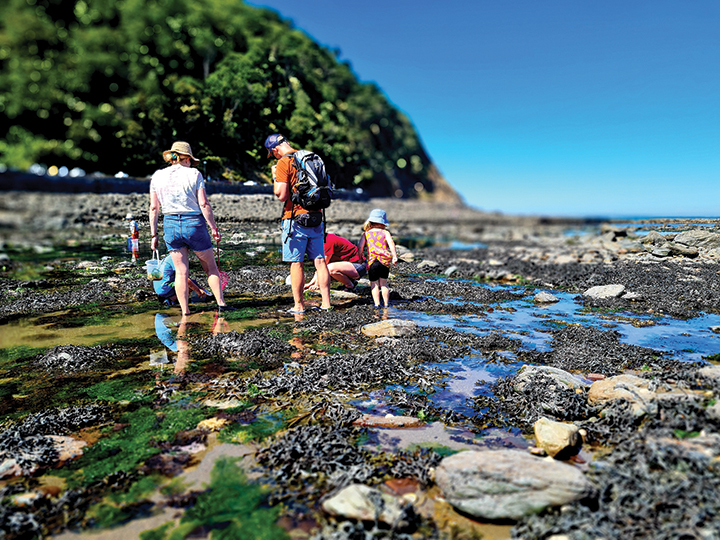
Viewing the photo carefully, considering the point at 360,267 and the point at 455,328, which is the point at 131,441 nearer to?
the point at 455,328

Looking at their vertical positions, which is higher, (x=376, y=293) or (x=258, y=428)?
(x=376, y=293)

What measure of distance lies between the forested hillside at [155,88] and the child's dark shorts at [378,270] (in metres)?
2.84

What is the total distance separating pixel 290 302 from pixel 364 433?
17.3 feet

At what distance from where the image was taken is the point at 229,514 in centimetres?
246

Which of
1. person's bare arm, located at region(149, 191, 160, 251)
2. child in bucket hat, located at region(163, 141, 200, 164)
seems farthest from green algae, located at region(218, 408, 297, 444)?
child in bucket hat, located at region(163, 141, 200, 164)

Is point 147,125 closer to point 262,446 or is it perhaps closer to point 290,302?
point 290,302

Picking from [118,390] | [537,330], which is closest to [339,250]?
[537,330]

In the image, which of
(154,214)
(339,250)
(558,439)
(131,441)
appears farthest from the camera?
(339,250)

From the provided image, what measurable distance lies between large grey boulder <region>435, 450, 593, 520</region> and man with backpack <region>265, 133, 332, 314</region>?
15.9 ft

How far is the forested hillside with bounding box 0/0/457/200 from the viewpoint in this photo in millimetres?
6449

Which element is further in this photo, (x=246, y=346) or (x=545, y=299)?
(x=545, y=299)

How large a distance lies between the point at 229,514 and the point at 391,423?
1.54 metres

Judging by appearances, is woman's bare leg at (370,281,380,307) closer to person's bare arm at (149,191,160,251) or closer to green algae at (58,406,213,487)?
person's bare arm at (149,191,160,251)

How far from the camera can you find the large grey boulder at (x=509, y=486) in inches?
93.9
